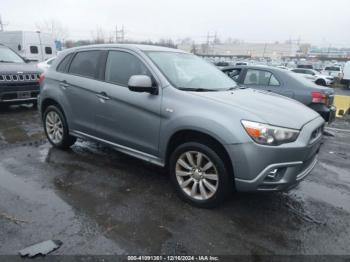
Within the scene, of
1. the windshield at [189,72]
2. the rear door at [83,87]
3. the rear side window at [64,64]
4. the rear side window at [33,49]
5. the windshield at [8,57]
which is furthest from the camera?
the rear side window at [33,49]

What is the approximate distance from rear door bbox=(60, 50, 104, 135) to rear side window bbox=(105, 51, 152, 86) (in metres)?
0.20

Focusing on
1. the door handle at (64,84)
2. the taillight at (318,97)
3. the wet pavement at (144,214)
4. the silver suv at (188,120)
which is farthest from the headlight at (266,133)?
the taillight at (318,97)

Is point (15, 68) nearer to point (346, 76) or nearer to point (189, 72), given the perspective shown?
point (189, 72)

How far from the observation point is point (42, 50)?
57.9 ft

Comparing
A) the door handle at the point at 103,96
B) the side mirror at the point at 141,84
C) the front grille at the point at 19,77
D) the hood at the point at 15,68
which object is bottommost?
the front grille at the point at 19,77

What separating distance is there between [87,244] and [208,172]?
4.72 feet

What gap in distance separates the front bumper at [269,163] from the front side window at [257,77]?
420cm

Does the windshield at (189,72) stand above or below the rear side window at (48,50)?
above

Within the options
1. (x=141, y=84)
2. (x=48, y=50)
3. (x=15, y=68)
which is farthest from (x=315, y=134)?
(x=48, y=50)

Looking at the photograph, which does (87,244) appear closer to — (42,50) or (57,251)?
(57,251)

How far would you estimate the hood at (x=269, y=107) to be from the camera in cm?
313

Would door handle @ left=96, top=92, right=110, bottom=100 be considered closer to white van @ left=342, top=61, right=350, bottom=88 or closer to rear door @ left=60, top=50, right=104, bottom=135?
rear door @ left=60, top=50, right=104, bottom=135

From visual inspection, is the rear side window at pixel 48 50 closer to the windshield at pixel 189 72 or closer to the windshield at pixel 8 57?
the windshield at pixel 8 57

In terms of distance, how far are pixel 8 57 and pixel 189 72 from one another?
7029 mm
